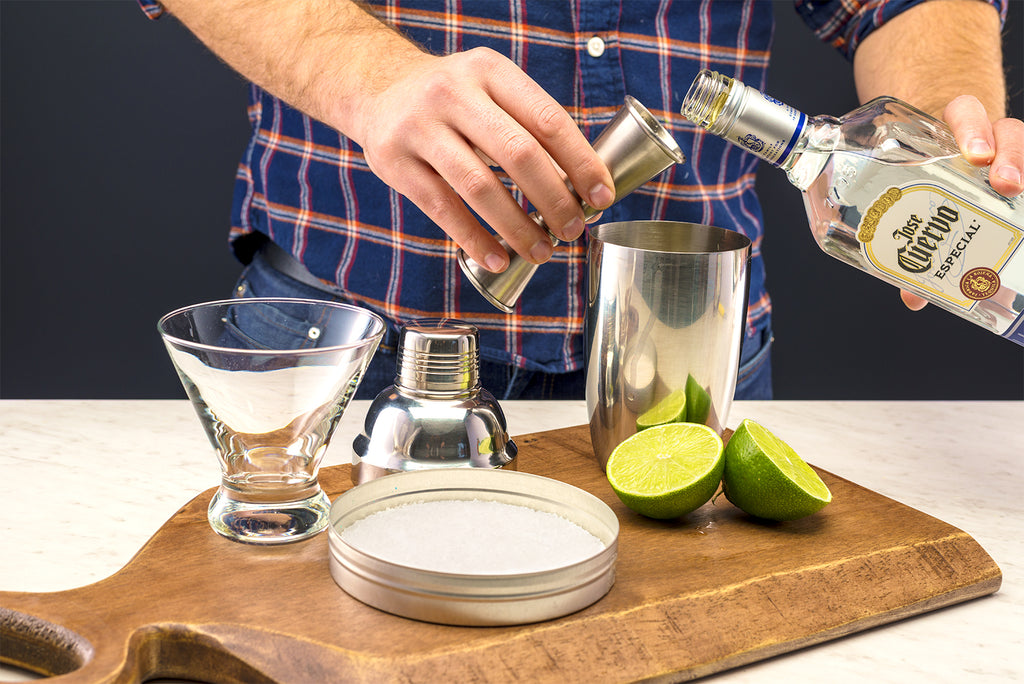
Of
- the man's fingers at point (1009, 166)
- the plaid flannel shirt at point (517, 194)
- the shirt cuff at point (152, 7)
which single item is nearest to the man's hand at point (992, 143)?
the man's fingers at point (1009, 166)

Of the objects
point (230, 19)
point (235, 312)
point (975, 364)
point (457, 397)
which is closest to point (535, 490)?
point (457, 397)

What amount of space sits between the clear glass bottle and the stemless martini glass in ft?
1.31

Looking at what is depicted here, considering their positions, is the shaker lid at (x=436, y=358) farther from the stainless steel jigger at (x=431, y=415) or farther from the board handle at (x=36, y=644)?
the board handle at (x=36, y=644)

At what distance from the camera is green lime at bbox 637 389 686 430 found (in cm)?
104

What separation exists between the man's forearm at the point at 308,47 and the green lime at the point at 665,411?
1.44 ft

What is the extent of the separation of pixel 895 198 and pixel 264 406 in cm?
62

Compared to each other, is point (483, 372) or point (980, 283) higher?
point (980, 283)

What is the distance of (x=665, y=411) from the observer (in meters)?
1.04

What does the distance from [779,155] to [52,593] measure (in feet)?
2.45

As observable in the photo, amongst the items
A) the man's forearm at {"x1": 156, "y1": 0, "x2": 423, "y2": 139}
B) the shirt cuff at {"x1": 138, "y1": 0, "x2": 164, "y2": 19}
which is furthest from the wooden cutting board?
the shirt cuff at {"x1": 138, "y1": 0, "x2": 164, "y2": 19}

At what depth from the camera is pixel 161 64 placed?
2381 millimetres

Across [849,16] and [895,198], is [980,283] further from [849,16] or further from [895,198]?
[849,16]

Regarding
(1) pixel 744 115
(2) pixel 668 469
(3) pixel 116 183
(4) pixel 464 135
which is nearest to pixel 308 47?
(4) pixel 464 135

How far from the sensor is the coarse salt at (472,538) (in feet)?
2.49
